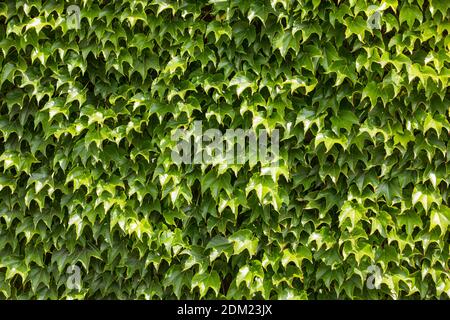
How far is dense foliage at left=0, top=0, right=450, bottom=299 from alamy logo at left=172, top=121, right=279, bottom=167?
4 centimetres

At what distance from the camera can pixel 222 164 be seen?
2.65m

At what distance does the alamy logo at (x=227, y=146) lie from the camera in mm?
2662

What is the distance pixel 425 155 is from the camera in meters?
2.66

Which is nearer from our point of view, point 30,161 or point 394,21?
point 394,21

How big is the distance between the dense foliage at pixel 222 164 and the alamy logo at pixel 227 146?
4 cm

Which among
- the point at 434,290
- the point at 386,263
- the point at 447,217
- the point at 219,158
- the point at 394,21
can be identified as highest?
the point at 394,21

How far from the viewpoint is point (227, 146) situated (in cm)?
268

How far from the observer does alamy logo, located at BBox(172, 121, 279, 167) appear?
2662 mm

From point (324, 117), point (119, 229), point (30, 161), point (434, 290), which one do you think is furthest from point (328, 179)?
point (30, 161)

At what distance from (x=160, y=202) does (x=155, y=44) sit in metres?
0.83

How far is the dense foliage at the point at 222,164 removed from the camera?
8.61 ft

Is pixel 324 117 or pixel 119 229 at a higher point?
pixel 324 117

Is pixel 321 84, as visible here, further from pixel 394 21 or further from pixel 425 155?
pixel 425 155

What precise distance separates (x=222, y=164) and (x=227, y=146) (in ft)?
0.32
